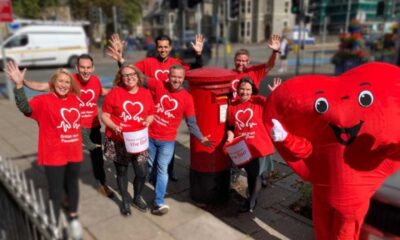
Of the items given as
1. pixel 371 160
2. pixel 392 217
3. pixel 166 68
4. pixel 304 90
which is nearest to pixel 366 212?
pixel 392 217

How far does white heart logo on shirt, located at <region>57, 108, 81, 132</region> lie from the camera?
1986mm

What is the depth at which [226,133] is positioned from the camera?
3.98m

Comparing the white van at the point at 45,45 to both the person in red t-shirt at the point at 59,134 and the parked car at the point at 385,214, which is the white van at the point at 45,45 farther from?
the parked car at the point at 385,214

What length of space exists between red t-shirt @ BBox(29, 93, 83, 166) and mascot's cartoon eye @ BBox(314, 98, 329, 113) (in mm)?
1488

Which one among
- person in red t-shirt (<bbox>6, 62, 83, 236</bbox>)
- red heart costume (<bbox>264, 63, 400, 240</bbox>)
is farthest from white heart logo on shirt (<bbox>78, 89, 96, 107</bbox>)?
red heart costume (<bbox>264, 63, 400, 240</bbox>)

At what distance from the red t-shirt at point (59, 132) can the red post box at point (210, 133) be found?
1.93 metres

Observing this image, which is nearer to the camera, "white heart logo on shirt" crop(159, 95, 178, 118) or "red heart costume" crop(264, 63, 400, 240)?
"red heart costume" crop(264, 63, 400, 240)

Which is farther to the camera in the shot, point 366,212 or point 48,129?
point 366,212

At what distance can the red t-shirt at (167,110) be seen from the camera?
145 inches

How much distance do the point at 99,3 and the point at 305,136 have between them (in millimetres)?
33025

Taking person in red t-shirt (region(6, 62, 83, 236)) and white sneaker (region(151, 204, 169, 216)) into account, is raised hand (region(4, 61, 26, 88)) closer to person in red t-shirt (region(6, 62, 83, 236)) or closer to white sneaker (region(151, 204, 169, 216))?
person in red t-shirt (region(6, 62, 83, 236))

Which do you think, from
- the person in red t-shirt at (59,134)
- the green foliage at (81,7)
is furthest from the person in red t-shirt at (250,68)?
the green foliage at (81,7)

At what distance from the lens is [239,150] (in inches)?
143

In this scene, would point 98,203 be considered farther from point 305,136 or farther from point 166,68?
point 166,68
